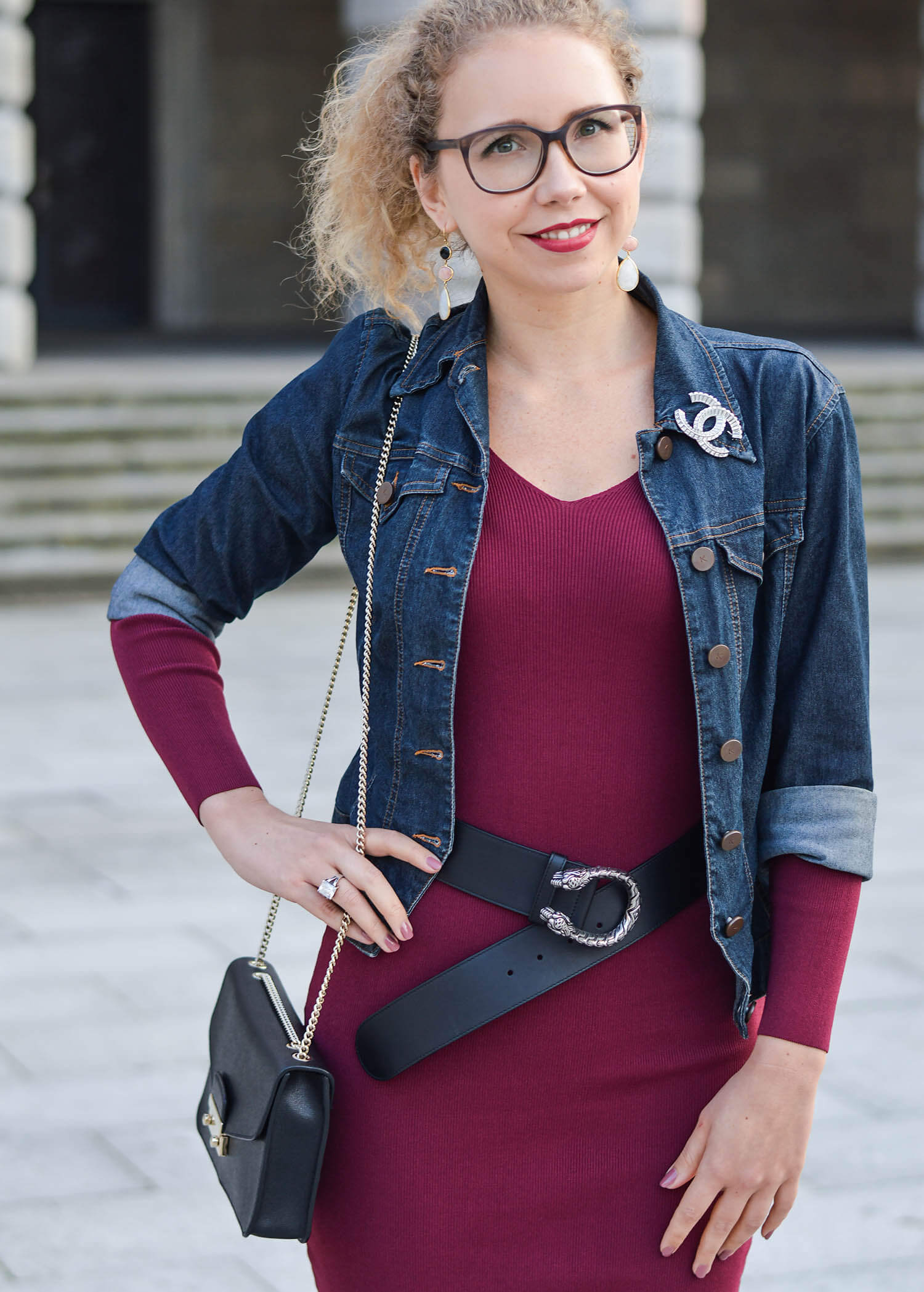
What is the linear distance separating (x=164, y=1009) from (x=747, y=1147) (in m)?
2.85

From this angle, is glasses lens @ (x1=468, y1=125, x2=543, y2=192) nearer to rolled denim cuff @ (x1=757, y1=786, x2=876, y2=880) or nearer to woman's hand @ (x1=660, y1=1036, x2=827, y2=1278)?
rolled denim cuff @ (x1=757, y1=786, x2=876, y2=880)

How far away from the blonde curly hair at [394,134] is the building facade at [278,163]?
15122mm

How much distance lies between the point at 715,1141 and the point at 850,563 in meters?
0.60

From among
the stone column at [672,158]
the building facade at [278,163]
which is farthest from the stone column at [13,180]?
the building facade at [278,163]

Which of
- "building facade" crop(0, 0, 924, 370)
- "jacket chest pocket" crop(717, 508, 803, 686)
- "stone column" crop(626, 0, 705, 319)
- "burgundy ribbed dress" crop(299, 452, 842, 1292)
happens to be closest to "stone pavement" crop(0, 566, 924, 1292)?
"burgundy ribbed dress" crop(299, 452, 842, 1292)

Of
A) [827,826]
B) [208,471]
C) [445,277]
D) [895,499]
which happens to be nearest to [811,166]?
[895,499]

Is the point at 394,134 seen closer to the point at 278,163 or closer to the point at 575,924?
the point at 575,924

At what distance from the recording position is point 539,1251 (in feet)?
5.95

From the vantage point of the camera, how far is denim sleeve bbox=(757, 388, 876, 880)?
5.83ft

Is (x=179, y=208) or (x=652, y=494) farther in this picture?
(x=179, y=208)

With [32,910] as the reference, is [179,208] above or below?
above

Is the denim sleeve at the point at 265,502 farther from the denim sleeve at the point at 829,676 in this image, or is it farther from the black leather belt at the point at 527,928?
the denim sleeve at the point at 829,676

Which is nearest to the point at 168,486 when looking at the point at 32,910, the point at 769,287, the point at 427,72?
the point at 32,910

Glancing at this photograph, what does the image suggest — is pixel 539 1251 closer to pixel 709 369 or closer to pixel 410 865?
pixel 410 865
